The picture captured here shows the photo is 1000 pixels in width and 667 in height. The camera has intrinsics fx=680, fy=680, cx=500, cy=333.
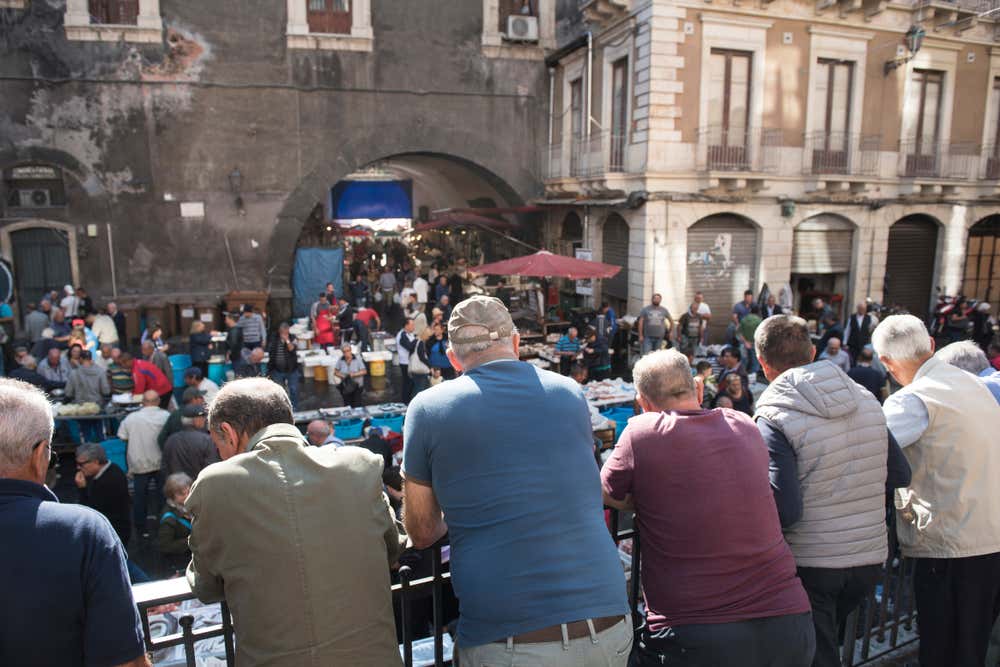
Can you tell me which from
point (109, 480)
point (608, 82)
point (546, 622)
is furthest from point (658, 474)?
point (608, 82)

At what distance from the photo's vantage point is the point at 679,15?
49.5 feet

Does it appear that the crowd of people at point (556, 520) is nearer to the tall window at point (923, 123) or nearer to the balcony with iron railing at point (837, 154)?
the balcony with iron railing at point (837, 154)

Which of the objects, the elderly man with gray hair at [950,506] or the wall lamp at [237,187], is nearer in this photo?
the elderly man with gray hair at [950,506]

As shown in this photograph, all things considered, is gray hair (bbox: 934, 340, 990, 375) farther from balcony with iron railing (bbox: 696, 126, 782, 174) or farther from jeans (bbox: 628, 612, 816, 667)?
balcony with iron railing (bbox: 696, 126, 782, 174)

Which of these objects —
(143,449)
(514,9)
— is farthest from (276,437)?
(514,9)

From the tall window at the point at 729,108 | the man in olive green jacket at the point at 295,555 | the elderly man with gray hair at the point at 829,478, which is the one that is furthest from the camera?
the tall window at the point at 729,108

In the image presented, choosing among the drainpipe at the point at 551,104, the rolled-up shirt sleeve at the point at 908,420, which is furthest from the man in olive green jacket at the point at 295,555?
the drainpipe at the point at 551,104

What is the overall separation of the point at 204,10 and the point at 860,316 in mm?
17080

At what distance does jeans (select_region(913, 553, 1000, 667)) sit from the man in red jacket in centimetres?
892

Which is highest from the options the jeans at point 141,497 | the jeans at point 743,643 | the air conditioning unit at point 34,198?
the air conditioning unit at point 34,198

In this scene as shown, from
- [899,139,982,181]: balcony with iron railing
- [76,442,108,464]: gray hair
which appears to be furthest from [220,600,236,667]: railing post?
[899,139,982,181]: balcony with iron railing

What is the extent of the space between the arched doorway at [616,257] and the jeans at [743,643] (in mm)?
15246

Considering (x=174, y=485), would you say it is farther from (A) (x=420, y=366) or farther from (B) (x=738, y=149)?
(B) (x=738, y=149)

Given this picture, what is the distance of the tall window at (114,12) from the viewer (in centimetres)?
1680
